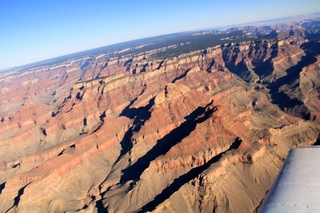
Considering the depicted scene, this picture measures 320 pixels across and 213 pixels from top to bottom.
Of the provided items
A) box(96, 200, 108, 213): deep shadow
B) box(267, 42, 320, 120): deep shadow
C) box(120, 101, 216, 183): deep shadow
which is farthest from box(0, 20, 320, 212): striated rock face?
box(267, 42, 320, 120): deep shadow

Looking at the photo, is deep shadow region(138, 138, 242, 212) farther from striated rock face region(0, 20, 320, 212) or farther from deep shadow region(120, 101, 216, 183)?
deep shadow region(120, 101, 216, 183)

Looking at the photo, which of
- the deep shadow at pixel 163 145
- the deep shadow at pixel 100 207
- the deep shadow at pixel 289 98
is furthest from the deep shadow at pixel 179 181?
the deep shadow at pixel 289 98

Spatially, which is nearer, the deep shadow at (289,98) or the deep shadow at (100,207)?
the deep shadow at (100,207)

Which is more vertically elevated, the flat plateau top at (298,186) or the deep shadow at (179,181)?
the flat plateau top at (298,186)

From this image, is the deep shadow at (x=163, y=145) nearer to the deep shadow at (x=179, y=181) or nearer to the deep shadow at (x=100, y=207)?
the deep shadow at (x=100, y=207)

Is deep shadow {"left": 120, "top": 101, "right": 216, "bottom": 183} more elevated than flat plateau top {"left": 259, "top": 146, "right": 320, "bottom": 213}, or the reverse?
flat plateau top {"left": 259, "top": 146, "right": 320, "bottom": 213}

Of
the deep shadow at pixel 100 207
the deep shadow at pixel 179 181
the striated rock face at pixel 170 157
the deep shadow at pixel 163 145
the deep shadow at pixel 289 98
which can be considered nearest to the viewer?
the striated rock face at pixel 170 157

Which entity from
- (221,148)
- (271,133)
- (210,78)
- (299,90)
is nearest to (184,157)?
(221,148)

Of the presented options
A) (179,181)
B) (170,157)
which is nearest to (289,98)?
(170,157)
